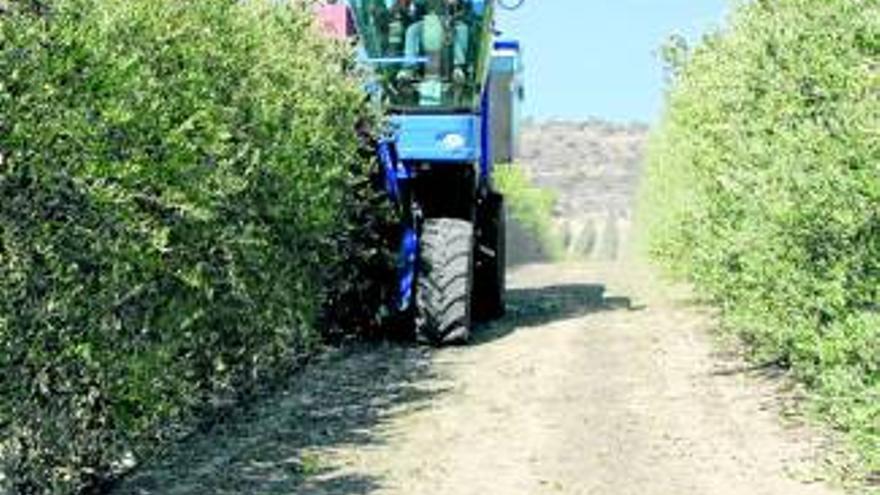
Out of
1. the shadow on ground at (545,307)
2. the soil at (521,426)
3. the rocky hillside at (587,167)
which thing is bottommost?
the rocky hillside at (587,167)

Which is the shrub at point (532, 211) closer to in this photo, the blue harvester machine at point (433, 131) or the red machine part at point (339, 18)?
the red machine part at point (339, 18)

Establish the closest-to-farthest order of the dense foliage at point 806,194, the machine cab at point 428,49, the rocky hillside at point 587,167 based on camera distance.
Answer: the dense foliage at point 806,194 → the machine cab at point 428,49 → the rocky hillside at point 587,167

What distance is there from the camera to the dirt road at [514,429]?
8969mm

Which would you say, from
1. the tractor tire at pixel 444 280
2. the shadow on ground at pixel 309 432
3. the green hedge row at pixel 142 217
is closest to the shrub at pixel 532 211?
the tractor tire at pixel 444 280

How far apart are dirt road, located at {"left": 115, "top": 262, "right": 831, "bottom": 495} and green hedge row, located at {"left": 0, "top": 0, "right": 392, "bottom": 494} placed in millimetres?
598

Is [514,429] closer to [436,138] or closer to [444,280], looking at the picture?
[444,280]

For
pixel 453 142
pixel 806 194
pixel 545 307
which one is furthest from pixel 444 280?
pixel 545 307

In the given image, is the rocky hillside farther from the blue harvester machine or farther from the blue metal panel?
the blue metal panel

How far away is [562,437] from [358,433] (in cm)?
144

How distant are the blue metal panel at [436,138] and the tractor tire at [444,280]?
70 cm

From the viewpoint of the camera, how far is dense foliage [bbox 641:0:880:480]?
8898 mm

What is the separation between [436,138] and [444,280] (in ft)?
4.53

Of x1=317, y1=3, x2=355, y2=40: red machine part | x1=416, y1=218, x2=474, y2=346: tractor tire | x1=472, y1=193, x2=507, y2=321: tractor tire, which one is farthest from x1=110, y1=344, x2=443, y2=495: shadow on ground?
x1=317, y1=3, x2=355, y2=40: red machine part

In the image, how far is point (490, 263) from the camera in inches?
699
